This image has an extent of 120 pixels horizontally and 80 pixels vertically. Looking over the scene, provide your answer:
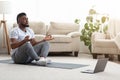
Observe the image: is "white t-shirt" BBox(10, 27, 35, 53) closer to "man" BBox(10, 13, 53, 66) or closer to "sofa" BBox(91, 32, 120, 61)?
"man" BBox(10, 13, 53, 66)

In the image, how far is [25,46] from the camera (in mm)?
4203

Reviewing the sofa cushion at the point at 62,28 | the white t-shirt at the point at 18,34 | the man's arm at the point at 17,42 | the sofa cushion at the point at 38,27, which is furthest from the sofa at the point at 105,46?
the man's arm at the point at 17,42

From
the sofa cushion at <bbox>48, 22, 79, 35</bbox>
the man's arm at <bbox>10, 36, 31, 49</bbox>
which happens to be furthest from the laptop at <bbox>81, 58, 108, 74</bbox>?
the sofa cushion at <bbox>48, 22, 79, 35</bbox>

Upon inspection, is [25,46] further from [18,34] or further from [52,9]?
[52,9]

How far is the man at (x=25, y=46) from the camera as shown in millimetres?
4223

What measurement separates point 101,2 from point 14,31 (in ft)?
11.7

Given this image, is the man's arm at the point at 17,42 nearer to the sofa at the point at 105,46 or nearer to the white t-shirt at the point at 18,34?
the white t-shirt at the point at 18,34

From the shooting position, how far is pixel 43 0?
300 inches

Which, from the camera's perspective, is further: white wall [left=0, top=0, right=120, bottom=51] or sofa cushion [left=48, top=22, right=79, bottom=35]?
white wall [left=0, top=0, right=120, bottom=51]

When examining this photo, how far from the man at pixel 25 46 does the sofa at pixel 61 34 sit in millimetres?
1775

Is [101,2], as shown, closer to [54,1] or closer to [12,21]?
[54,1]

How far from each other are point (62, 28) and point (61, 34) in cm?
15

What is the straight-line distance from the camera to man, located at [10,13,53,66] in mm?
4223

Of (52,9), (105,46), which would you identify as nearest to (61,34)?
(52,9)
